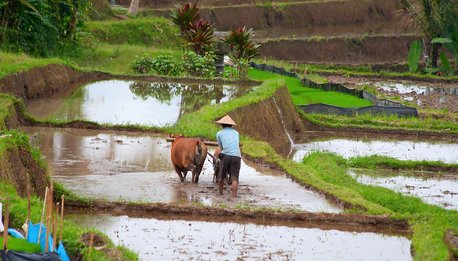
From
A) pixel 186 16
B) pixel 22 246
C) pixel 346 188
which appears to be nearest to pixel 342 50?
pixel 186 16

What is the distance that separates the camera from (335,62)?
42.0 metres

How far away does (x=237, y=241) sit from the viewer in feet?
35.6

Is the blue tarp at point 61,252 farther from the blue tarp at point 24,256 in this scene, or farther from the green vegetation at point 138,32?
the green vegetation at point 138,32

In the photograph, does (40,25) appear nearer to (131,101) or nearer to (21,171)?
(131,101)

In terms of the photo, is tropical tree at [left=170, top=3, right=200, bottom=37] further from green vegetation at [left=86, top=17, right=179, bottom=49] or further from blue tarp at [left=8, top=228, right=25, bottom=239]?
blue tarp at [left=8, top=228, right=25, bottom=239]

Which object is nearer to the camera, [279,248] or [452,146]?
[279,248]

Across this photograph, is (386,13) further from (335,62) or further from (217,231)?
(217,231)

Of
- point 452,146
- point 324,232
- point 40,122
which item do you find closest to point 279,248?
point 324,232

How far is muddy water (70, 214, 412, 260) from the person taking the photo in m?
10.2

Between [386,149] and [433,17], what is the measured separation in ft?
56.6

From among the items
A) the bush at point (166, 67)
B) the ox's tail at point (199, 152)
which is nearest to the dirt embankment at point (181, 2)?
the bush at point (166, 67)

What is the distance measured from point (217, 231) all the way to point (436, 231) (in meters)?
2.34

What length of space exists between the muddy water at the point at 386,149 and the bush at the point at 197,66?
20.4 ft

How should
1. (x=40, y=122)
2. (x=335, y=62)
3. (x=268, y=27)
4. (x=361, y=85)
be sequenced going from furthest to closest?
(x=268, y=27) < (x=335, y=62) < (x=361, y=85) < (x=40, y=122)
